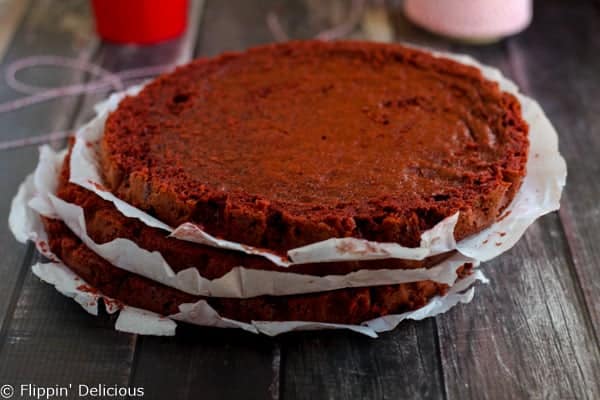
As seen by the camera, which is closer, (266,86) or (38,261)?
(38,261)

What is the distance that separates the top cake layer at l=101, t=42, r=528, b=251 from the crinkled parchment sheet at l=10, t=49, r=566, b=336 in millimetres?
31

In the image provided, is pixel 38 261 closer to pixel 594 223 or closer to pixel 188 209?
pixel 188 209

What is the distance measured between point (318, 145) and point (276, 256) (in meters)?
0.31

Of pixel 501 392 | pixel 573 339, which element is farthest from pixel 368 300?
pixel 573 339

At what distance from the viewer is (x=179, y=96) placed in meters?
1.70

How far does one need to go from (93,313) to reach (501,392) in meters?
0.69

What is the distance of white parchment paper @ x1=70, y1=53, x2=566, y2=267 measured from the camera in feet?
4.25

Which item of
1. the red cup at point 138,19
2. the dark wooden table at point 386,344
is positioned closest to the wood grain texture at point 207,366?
the dark wooden table at point 386,344

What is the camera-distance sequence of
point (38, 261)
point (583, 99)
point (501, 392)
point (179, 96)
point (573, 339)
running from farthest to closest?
point (583, 99) → point (179, 96) → point (38, 261) → point (573, 339) → point (501, 392)

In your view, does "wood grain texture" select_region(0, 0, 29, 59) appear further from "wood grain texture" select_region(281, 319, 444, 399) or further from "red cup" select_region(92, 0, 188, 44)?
"wood grain texture" select_region(281, 319, 444, 399)

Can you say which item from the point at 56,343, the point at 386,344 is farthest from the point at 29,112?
the point at 386,344

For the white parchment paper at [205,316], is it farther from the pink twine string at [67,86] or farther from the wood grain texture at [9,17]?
the wood grain texture at [9,17]

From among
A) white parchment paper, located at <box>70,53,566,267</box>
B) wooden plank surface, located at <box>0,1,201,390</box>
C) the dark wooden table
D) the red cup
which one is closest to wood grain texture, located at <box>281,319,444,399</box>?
the dark wooden table

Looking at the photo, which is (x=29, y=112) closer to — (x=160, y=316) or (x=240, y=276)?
(x=160, y=316)
